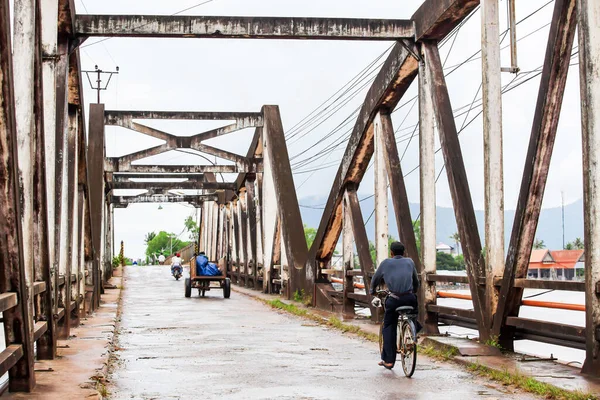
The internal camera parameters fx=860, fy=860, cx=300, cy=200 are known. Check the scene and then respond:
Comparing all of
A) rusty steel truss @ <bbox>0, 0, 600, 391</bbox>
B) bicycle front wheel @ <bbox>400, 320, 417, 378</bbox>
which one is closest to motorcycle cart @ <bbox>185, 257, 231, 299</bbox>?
rusty steel truss @ <bbox>0, 0, 600, 391</bbox>

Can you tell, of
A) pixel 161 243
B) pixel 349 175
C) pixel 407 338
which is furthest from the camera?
pixel 161 243

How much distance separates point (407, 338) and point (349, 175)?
7121 mm

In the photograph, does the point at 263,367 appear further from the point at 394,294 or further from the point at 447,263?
the point at 447,263

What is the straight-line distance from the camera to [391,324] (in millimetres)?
8727

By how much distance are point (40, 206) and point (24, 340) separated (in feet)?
5.53

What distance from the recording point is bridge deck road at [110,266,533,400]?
7.04m

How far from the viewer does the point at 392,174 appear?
42.3 feet

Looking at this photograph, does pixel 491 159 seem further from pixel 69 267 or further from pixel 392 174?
pixel 69 267

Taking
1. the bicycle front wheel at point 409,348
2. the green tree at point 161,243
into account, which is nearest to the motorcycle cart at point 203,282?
the bicycle front wheel at point 409,348

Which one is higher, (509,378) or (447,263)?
(509,378)

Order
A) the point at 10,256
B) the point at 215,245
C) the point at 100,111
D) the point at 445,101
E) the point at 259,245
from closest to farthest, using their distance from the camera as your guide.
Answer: the point at 10,256 → the point at 445,101 → the point at 100,111 → the point at 259,245 → the point at 215,245

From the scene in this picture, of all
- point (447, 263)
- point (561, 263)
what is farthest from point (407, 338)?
point (447, 263)

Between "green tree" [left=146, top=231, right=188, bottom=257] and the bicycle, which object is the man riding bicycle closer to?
the bicycle

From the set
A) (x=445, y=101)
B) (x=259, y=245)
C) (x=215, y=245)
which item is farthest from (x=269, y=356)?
(x=215, y=245)
